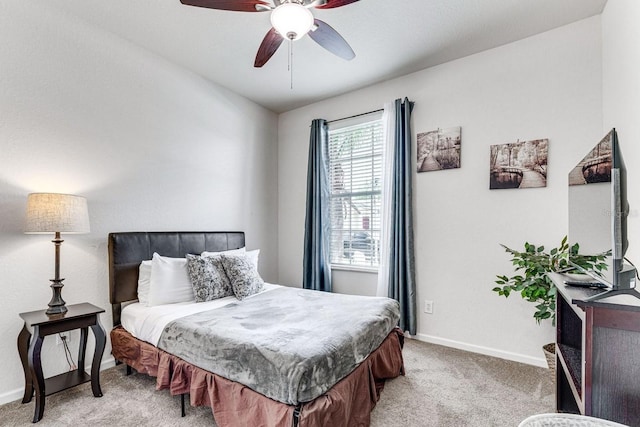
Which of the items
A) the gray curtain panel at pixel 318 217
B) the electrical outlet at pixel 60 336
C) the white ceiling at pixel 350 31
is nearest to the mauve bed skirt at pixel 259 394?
the electrical outlet at pixel 60 336

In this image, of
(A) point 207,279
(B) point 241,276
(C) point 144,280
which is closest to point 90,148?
(C) point 144,280

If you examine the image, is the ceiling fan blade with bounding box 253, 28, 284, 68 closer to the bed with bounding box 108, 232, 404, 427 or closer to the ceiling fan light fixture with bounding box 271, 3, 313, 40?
the ceiling fan light fixture with bounding box 271, 3, 313, 40

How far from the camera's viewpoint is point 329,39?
1994mm

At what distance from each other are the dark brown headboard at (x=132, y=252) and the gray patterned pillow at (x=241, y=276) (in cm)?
46

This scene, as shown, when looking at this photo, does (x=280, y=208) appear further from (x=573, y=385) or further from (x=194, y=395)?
(x=573, y=385)

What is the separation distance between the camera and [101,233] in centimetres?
252

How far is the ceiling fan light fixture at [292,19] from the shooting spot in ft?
5.28

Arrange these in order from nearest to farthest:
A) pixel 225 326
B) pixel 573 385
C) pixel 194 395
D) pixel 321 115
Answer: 1. pixel 573 385
2. pixel 194 395
3. pixel 225 326
4. pixel 321 115

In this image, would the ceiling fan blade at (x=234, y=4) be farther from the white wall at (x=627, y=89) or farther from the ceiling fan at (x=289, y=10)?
the white wall at (x=627, y=89)

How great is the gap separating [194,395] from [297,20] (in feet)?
7.15

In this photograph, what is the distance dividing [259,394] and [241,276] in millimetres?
1288

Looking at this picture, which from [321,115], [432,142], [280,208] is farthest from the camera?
[280,208]

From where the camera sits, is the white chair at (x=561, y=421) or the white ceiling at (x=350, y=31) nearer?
the white chair at (x=561, y=421)

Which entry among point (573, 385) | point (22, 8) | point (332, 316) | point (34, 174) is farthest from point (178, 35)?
point (573, 385)
